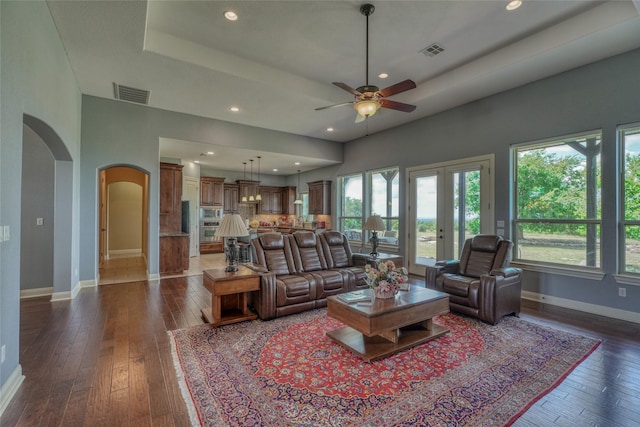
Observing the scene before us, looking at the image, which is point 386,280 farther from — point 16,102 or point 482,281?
point 16,102

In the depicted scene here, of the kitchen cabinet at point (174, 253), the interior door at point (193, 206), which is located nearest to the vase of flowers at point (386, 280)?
the kitchen cabinet at point (174, 253)

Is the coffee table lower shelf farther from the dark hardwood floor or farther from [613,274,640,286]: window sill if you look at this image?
[613,274,640,286]: window sill

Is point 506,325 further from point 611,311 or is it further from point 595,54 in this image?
point 595,54

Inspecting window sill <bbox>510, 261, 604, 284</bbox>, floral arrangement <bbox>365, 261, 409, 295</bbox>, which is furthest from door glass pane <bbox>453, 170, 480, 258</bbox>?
floral arrangement <bbox>365, 261, 409, 295</bbox>

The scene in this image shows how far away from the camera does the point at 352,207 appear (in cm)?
861

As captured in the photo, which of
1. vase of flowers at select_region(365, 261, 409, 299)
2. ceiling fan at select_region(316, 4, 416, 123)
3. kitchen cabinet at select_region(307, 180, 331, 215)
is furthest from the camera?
kitchen cabinet at select_region(307, 180, 331, 215)

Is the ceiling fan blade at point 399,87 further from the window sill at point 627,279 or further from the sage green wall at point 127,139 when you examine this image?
the sage green wall at point 127,139

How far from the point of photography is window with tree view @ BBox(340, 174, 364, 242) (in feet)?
27.3

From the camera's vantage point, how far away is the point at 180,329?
135 inches

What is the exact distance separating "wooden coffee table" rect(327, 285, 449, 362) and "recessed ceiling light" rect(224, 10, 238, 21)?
3.44m

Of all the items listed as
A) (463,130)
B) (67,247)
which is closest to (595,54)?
(463,130)

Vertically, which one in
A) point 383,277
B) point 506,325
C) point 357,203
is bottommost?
point 506,325

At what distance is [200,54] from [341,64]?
2060 millimetres

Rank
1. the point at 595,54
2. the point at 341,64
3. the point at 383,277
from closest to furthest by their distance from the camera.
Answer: the point at 383,277
the point at 595,54
the point at 341,64
